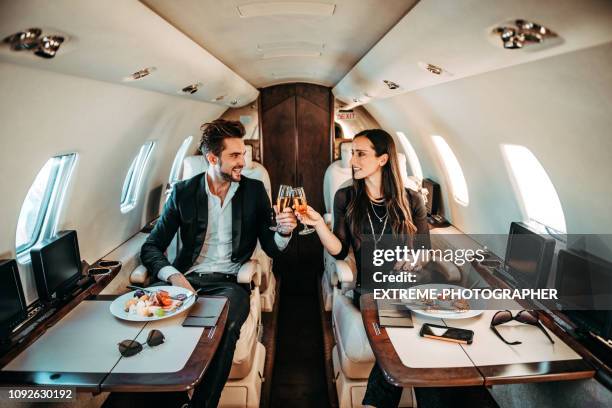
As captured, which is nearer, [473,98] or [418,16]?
[418,16]

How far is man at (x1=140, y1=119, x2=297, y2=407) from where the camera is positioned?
3.23 metres

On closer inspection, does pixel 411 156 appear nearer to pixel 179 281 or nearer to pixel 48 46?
pixel 179 281

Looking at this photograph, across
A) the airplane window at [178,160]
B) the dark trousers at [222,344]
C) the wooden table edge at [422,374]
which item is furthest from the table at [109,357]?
the airplane window at [178,160]

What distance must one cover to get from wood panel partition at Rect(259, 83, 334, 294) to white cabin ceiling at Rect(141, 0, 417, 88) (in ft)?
5.60

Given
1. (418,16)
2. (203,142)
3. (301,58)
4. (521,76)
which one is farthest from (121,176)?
(521,76)

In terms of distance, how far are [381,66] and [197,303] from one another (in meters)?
2.09

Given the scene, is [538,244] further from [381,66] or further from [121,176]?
[121,176]

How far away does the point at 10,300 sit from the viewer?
2191 millimetres

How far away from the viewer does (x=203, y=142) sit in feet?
10.9

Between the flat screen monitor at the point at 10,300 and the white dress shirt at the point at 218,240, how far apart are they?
4.06 ft

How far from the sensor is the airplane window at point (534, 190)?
3305 millimetres

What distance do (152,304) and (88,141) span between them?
1.38 metres

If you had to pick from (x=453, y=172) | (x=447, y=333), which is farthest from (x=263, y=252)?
(x=447, y=333)

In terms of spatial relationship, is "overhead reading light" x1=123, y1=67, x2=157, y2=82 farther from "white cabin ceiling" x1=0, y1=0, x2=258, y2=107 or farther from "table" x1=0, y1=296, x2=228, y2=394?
"table" x1=0, y1=296, x2=228, y2=394
